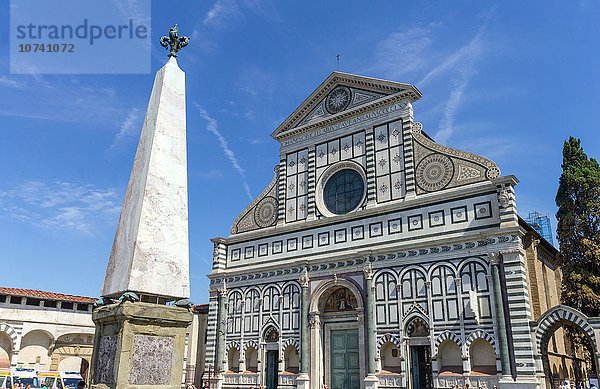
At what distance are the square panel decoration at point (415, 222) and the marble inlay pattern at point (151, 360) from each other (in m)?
13.6

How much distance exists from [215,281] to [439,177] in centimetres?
1313

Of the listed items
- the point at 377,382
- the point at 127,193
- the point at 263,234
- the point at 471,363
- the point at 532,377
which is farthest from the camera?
the point at 263,234

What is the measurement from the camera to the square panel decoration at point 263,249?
24.6 meters

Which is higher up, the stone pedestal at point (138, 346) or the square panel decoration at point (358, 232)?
the square panel decoration at point (358, 232)

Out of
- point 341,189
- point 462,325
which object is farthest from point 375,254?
point 462,325

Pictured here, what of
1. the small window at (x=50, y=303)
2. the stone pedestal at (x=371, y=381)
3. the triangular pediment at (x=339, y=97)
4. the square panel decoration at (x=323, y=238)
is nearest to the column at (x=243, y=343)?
the square panel decoration at (x=323, y=238)

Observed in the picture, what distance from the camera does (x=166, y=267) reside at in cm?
831

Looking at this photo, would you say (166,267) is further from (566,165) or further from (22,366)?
(22,366)

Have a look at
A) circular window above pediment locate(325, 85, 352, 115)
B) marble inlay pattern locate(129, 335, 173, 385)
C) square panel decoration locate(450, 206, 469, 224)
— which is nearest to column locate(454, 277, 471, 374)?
square panel decoration locate(450, 206, 469, 224)

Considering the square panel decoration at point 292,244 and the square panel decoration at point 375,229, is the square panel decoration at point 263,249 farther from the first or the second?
the square panel decoration at point 375,229

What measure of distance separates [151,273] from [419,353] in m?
13.7

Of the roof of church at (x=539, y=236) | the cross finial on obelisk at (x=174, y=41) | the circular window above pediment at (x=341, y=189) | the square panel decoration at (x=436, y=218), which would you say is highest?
the circular window above pediment at (x=341, y=189)

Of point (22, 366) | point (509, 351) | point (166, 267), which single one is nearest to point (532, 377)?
point (509, 351)

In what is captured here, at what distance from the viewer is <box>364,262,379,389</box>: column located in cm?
1898
